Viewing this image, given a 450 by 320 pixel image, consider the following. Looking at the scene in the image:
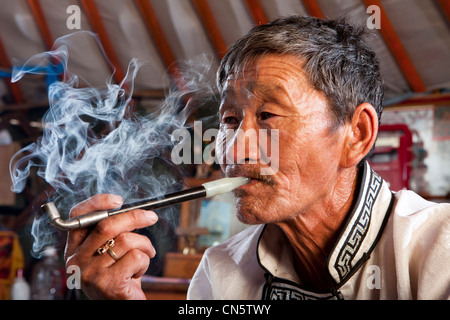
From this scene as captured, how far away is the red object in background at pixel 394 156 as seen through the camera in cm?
363

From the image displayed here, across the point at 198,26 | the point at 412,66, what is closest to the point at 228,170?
the point at 412,66

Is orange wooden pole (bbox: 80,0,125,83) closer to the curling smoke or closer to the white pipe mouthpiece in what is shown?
the curling smoke

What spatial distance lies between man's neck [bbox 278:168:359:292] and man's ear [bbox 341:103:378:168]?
1.5 inches

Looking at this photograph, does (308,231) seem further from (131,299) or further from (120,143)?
(120,143)

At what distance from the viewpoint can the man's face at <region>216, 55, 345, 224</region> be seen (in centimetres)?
95

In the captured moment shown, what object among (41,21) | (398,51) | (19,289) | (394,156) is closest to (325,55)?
(394,156)

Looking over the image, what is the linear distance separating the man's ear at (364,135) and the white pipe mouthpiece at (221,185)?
27 centimetres

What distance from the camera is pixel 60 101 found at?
1871 mm

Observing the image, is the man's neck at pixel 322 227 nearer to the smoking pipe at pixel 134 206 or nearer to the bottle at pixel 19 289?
the smoking pipe at pixel 134 206

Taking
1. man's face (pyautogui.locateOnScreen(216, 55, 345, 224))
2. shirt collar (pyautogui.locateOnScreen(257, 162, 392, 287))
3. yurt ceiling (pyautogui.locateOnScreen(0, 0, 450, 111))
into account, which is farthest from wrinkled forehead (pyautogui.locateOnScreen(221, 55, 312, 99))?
yurt ceiling (pyautogui.locateOnScreen(0, 0, 450, 111))

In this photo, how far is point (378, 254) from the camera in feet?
3.13

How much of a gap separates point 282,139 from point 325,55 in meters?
0.22

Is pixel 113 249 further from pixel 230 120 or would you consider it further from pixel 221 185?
pixel 230 120

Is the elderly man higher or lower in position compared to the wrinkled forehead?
lower
